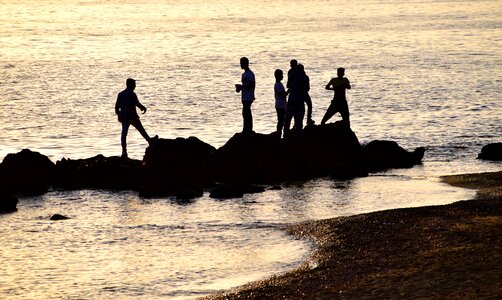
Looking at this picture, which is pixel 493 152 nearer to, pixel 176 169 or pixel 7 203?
pixel 176 169

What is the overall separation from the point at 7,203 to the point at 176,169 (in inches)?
153

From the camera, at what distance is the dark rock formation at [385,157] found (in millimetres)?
26109

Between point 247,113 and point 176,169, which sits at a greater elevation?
point 247,113

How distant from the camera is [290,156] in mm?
25109

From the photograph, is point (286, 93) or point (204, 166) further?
point (286, 93)

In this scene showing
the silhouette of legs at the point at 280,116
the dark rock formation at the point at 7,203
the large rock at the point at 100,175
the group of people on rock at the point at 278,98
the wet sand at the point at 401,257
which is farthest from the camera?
the silhouette of legs at the point at 280,116

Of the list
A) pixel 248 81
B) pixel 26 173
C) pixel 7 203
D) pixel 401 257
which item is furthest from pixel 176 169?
pixel 401 257

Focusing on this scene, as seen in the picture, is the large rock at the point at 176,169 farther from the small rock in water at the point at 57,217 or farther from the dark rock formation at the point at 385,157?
the dark rock formation at the point at 385,157

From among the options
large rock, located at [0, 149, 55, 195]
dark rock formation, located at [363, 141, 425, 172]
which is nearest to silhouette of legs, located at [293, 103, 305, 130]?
dark rock formation, located at [363, 141, 425, 172]

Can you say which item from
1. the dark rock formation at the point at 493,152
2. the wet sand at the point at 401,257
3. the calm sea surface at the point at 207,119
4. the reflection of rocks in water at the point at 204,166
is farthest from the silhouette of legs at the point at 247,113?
the wet sand at the point at 401,257

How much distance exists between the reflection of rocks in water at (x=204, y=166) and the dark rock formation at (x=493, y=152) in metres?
3.72

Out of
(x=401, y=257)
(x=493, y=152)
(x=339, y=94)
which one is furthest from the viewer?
(x=493, y=152)

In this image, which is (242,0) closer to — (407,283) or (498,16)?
(498,16)

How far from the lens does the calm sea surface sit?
17047mm
